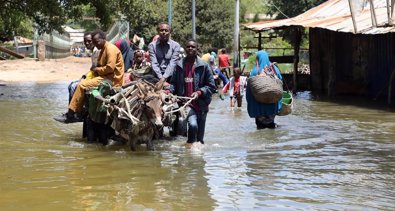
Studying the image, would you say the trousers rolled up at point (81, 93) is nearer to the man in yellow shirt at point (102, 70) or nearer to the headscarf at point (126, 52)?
the man in yellow shirt at point (102, 70)

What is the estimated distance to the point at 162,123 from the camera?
8586mm

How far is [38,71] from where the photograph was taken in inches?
1329

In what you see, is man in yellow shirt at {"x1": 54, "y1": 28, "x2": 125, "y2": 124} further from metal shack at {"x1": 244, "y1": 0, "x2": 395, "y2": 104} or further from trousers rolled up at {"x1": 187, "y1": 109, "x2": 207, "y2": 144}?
metal shack at {"x1": 244, "y1": 0, "x2": 395, "y2": 104}

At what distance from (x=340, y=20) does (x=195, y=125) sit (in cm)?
1070

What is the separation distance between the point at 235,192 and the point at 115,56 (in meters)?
3.76

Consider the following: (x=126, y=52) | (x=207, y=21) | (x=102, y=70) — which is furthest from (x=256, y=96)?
(x=207, y=21)

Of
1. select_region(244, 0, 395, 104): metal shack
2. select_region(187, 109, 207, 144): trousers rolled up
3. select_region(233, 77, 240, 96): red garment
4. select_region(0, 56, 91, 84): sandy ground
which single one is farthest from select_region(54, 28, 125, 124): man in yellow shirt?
select_region(0, 56, 91, 84): sandy ground

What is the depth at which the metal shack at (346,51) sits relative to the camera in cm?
1853

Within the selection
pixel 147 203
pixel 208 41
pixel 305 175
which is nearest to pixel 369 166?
pixel 305 175

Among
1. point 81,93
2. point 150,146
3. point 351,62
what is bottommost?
point 150,146

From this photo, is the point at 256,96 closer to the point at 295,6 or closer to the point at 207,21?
the point at 295,6

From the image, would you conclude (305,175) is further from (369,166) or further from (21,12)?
(21,12)

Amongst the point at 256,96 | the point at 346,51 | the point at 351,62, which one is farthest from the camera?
the point at 346,51

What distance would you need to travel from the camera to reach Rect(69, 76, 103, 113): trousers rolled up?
969 cm
